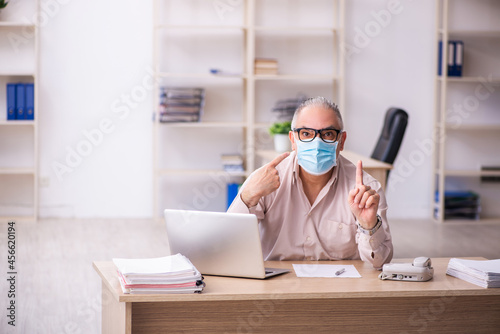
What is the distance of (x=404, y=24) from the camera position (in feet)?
20.9

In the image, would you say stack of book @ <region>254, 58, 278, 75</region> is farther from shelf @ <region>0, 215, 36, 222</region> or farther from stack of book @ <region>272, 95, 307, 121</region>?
shelf @ <region>0, 215, 36, 222</region>

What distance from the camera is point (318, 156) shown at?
238 cm

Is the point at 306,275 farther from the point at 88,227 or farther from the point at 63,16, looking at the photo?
the point at 63,16

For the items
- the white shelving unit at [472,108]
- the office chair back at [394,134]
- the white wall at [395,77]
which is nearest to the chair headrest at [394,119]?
the office chair back at [394,134]

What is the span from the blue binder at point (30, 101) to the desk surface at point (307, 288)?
4.06m

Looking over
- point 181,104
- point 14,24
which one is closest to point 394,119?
point 181,104

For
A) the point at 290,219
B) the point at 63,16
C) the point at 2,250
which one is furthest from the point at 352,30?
the point at 290,219

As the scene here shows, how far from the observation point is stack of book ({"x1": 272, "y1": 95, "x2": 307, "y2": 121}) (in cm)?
606

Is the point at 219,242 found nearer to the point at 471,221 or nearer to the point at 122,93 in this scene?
the point at 122,93

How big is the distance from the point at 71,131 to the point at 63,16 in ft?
3.22

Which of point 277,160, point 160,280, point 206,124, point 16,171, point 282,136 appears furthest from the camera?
point 206,124

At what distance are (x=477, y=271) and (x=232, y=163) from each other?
4.16m

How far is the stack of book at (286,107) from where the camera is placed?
19.9 ft

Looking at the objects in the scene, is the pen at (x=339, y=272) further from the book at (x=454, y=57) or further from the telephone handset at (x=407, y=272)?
the book at (x=454, y=57)
